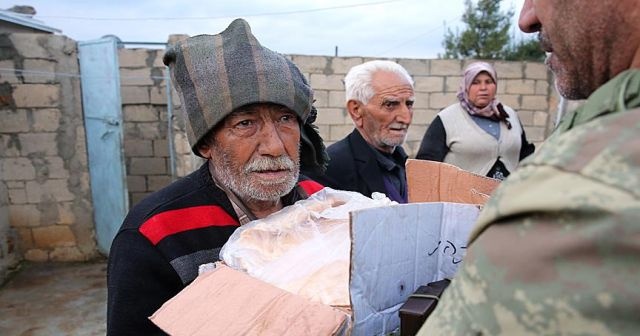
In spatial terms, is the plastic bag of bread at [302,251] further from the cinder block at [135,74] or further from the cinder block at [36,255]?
the cinder block at [36,255]

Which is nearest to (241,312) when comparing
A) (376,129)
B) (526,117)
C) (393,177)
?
(393,177)

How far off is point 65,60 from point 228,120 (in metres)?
4.14

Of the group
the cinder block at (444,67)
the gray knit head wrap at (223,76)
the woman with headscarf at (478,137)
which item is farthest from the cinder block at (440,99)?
the gray knit head wrap at (223,76)

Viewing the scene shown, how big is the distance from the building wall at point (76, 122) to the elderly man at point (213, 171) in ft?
11.0

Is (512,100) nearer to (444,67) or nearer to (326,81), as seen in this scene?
(444,67)

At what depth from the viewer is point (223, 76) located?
1.35 meters

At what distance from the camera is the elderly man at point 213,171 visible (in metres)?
1.22

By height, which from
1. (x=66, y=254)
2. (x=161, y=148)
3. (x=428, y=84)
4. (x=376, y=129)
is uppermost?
(x=428, y=84)

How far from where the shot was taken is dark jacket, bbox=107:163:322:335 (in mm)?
1194

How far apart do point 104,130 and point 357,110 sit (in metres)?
3.32

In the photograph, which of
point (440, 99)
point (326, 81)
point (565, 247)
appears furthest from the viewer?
point (440, 99)

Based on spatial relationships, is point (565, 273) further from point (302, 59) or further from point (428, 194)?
point (302, 59)

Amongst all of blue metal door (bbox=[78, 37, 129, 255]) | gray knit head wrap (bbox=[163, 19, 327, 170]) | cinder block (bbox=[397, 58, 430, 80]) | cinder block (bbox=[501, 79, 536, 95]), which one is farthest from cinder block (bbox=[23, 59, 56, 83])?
cinder block (bbox=[501, 79, 536, 95])

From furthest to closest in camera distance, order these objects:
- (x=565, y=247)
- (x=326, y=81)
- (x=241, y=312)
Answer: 1. (x=326, y=81)
2. (x=241, y=312)
3. (x=565, y=247)
